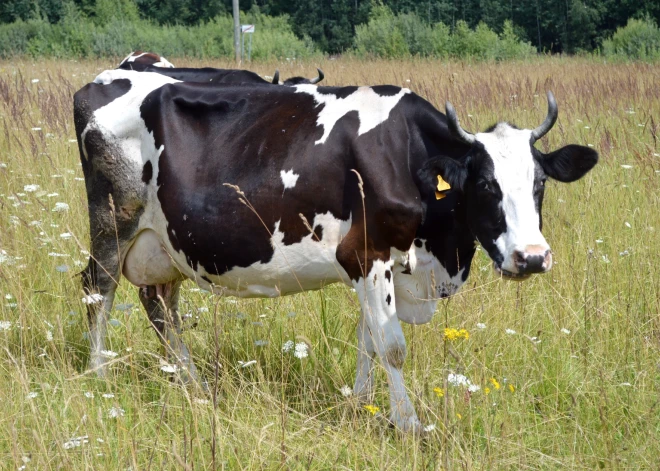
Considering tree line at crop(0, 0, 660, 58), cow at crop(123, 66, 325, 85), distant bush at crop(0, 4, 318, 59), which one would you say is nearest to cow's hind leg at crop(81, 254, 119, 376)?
cow at crop(123, 66, 325, 85)

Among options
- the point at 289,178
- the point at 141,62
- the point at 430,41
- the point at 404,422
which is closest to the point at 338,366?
the point at 404,422

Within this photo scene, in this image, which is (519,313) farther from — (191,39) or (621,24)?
(621,24)

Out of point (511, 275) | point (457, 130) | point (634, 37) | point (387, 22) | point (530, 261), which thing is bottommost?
point (387, 22)

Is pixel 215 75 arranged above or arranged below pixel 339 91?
below

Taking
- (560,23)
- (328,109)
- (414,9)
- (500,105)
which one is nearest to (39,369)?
(328,109)

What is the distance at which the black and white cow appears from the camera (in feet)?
12.0

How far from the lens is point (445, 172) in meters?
3.66

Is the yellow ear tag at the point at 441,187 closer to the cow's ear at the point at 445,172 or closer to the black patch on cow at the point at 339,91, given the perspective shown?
the cow's ear at the point at 445,172

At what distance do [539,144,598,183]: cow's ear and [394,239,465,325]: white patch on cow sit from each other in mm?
631

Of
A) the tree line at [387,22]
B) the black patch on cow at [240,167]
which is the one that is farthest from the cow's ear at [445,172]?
the tree line at [387,22]

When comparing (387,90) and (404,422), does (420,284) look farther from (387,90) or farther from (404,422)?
(387,90)

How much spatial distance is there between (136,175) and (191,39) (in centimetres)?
3277

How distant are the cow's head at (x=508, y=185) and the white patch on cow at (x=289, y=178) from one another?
0.67 metres

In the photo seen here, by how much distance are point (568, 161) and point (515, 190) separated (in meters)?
0.51
